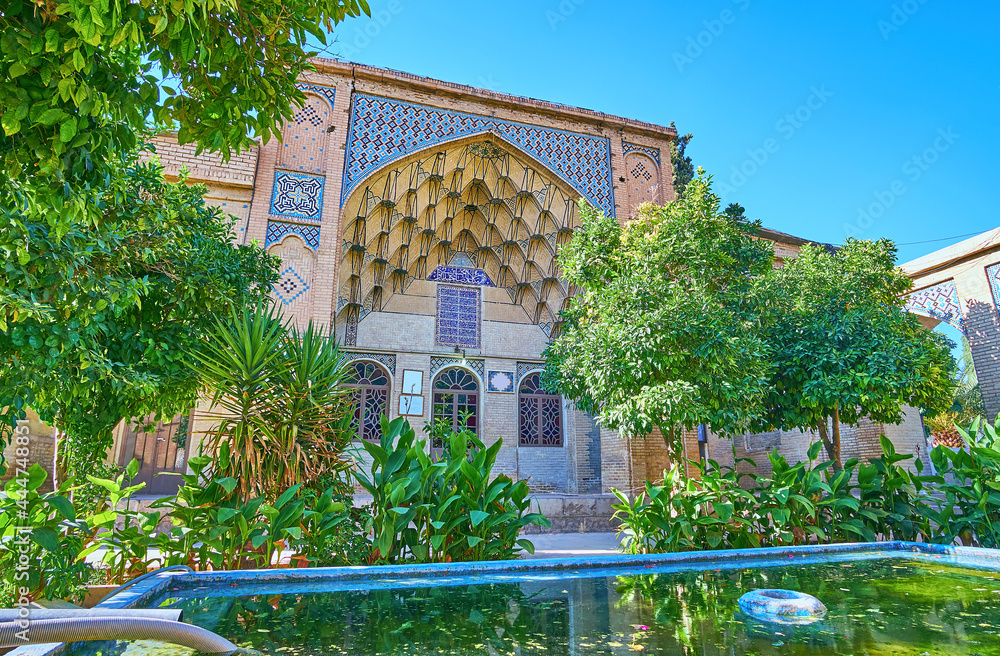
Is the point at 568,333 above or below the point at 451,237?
below

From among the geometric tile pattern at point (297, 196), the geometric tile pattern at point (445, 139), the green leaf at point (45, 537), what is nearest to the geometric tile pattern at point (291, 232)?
the geometric tile pattern at point (297, 196)

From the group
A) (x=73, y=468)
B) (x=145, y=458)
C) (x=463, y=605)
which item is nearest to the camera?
(x=463, y=605)

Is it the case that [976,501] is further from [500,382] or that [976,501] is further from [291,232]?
[291,232]

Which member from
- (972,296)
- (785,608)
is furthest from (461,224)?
(785,608)

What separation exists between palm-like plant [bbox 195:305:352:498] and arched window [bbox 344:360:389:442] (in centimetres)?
609

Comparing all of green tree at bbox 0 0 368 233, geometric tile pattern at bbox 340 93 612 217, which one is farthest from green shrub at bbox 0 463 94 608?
geometric tile pattern at bbox 340 93 612 217

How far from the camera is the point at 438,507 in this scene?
13.3 feet

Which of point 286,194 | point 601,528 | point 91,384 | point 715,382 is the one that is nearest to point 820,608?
point 715,382

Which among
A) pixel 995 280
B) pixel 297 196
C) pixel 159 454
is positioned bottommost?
pixel 159 454

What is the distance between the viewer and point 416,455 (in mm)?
4340

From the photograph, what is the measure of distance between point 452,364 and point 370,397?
1674 millimetres

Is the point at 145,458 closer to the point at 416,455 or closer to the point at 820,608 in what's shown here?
the point at 416,455

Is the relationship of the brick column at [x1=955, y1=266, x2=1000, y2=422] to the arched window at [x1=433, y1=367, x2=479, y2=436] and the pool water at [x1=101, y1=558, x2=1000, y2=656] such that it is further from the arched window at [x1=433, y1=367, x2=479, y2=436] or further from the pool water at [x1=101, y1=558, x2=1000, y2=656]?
the arched window at [x1=433, y1=367, x2=479, y2=436]

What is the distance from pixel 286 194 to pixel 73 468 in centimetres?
513
